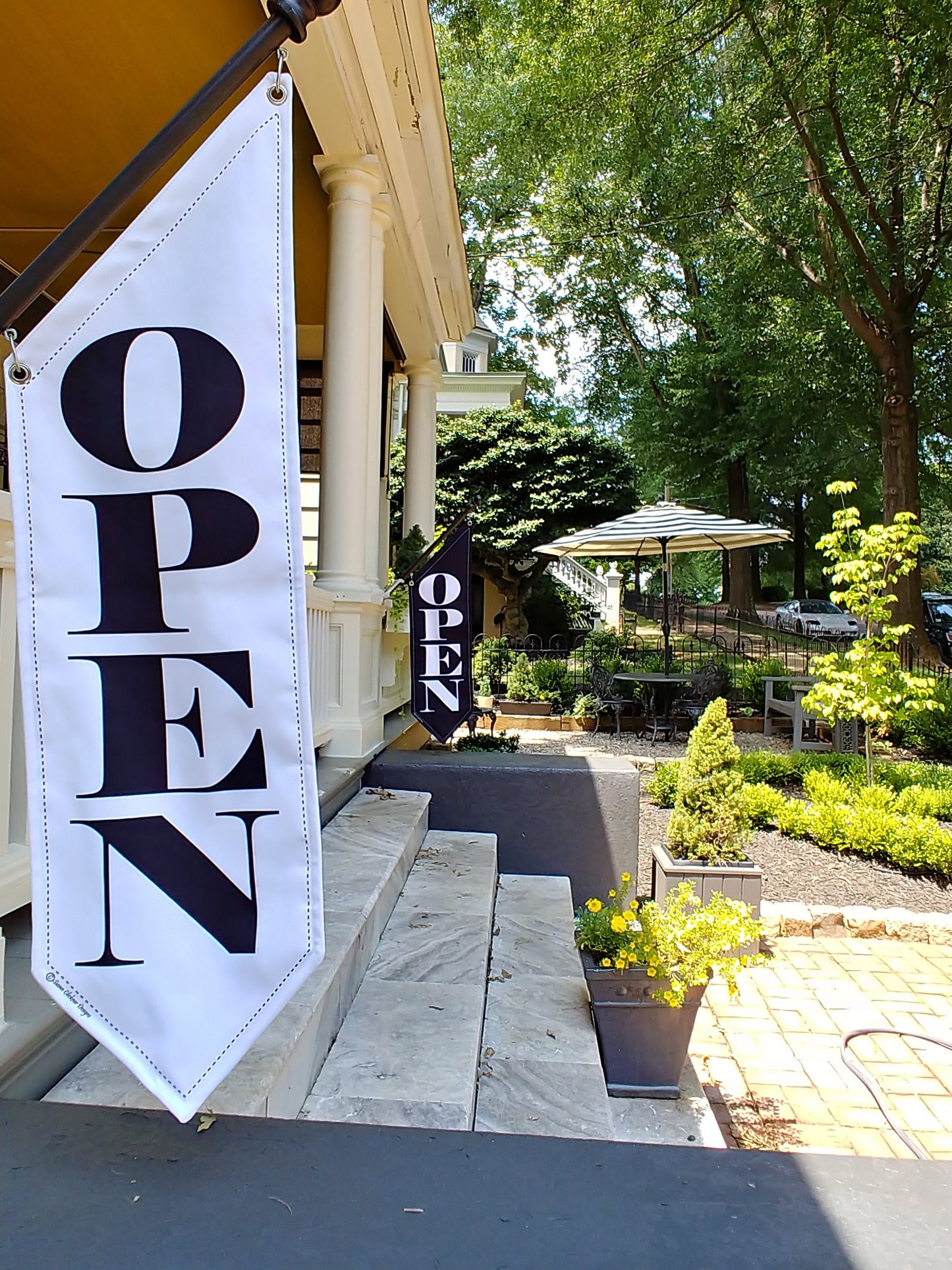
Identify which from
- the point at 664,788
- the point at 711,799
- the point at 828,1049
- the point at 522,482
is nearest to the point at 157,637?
the point at 828,1049

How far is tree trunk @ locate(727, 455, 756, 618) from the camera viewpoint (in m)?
24.9

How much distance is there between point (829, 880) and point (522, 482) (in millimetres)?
12880

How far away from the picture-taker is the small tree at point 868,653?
6.60 metres

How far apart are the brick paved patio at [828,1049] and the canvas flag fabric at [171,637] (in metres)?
2.40

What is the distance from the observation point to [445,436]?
58.0ft

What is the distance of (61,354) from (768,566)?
38.4 meters

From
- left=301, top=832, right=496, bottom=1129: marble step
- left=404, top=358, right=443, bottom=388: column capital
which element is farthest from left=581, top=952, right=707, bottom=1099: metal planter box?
left=404, top=358, right=443, bottom=388: column capital

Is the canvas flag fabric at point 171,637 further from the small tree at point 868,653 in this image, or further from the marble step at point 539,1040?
the small tree at point 868,653

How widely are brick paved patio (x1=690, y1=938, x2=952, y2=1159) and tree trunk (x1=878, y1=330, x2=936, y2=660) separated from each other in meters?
9.76

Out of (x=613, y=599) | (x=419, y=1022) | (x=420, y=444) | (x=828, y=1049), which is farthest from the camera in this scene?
(x=613, y=599)

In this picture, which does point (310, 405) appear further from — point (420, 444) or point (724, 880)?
point (724, 880)

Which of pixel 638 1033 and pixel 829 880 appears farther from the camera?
pixel 829 880

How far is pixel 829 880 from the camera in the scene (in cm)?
555

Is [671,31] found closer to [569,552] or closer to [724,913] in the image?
[569,552]
